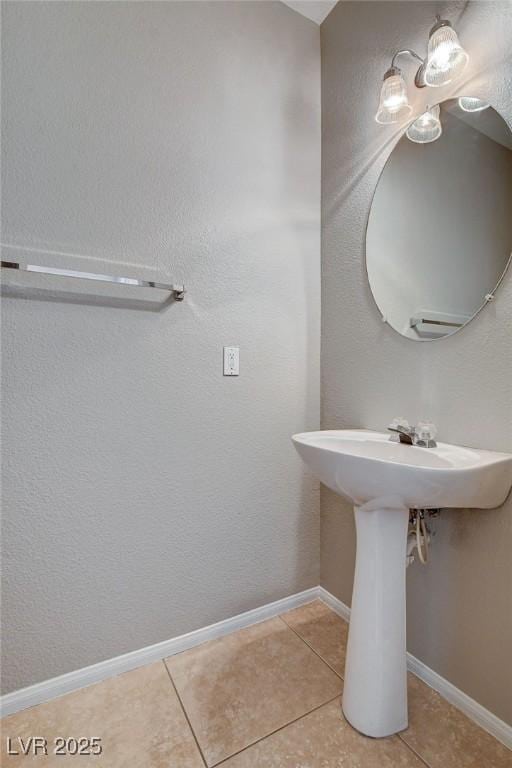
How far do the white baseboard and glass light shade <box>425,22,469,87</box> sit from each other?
5.80 feet

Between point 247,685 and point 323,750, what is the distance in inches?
11.2

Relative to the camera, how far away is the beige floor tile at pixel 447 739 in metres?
0.91

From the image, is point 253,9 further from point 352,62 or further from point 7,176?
point 7,176

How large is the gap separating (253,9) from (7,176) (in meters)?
1.19

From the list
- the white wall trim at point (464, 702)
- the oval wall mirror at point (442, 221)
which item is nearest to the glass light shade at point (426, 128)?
the oval wall mirror at point (442, 221)

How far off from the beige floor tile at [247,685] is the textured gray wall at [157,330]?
0.41 ft

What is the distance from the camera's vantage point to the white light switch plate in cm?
137

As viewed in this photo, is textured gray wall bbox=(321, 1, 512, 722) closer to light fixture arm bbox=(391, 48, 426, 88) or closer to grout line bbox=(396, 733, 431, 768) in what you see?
light fixture arm bbox=(391, 48, 426, 88)

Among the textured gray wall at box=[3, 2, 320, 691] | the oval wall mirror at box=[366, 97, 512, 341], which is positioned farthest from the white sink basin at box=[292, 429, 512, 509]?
the textured gray wall at box=[3, 2, 320, 691]

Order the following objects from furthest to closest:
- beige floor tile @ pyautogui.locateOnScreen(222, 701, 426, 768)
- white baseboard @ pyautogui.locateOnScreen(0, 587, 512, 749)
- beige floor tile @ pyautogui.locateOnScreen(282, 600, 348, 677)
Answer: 1. beige floor tile @ pyautogui.locateOnScreen(282, 600, 348, 677)
2. white baseboard @ pyautogui.locateOnScreen(0, 587, 512, 749)
3. beige floor tile @ pyautogui.locateOnScreen(222, 701, 426, 768)

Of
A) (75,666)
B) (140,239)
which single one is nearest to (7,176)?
(140,239)

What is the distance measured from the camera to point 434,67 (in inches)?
41.4

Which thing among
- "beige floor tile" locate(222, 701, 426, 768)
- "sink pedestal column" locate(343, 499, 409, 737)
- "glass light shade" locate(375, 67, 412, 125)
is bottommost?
"beige floor tile" locate(222, 701, 426, 768)

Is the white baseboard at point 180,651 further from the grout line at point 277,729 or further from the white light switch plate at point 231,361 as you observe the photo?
the white light switch plate at point 231,361
